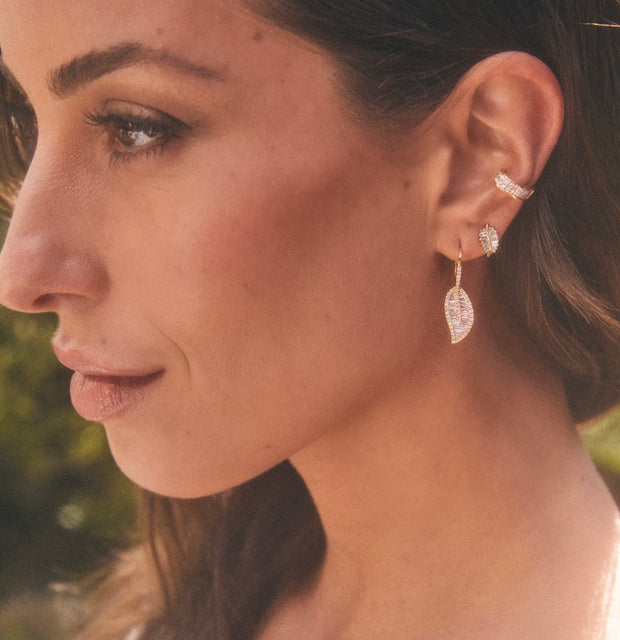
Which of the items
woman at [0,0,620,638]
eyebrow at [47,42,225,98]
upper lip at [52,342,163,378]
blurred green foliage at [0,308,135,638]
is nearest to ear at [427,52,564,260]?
woman at [0,0,620,638]

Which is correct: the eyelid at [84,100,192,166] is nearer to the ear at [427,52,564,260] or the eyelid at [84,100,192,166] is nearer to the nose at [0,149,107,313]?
the nose at [0,149,107,313]

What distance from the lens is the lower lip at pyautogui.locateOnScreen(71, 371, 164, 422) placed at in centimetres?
158

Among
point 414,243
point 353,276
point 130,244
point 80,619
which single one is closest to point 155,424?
point 130,244

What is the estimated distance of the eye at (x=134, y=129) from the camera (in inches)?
55.5

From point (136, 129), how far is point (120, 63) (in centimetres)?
11

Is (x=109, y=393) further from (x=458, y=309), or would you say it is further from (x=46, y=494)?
(x=46, y=494)

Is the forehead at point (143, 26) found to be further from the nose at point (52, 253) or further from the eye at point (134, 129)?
the nose at point (52, 253)

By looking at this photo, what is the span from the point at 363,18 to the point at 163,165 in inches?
14.9

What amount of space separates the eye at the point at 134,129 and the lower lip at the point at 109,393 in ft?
1.21

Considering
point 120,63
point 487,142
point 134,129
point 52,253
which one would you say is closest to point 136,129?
point 134,129

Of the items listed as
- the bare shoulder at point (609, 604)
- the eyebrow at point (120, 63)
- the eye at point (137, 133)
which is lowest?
the bare shoulder at point (609, 604)

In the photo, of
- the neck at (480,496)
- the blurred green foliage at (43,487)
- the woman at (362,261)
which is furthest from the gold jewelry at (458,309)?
the blurred green foliage at (43,487)

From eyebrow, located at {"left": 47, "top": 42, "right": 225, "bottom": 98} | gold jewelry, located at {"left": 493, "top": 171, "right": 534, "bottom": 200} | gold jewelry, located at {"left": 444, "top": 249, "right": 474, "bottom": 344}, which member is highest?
Answer: eyebrow, located at {"left": 47, "top": 42, "right": 225, "bottom": 98}

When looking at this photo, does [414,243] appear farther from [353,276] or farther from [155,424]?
[155,424]
